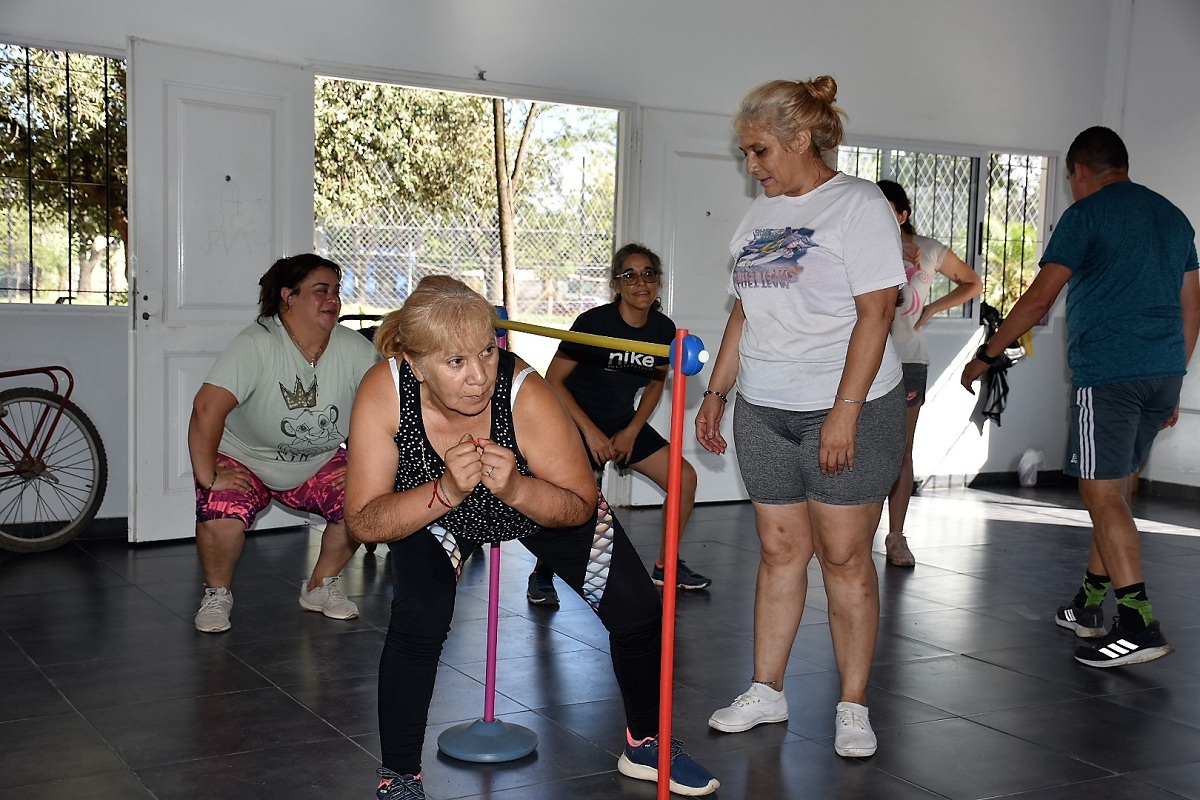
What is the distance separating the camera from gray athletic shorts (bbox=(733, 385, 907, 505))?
2.86 m

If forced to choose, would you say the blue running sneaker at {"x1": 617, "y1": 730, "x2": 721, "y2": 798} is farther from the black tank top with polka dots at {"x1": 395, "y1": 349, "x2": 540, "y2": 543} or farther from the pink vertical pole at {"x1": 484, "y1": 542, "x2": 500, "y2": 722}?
A: the black tank top with polka dots at {"x1": 395, "y1": 349, "x2": 540, "y2": 543}

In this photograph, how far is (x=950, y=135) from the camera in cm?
766

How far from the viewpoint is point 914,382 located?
498 cm

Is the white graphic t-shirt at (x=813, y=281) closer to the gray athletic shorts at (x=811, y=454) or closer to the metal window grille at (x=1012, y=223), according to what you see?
the gray athletic shorts at (x=811, y=454)

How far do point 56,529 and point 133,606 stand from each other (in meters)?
1.50

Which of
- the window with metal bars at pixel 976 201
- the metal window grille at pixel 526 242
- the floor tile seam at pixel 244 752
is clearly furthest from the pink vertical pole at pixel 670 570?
the metal window grille at pixel 526 242

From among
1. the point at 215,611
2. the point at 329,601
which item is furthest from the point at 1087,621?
the point at 215,611

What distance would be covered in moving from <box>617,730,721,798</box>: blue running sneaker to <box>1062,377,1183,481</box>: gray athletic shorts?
5.75 feet

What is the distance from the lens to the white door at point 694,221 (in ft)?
21.9

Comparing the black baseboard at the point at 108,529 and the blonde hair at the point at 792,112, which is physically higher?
the blonde hair at the point at 792,112

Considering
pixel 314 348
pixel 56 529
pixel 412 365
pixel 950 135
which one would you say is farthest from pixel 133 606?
pixel 950 135

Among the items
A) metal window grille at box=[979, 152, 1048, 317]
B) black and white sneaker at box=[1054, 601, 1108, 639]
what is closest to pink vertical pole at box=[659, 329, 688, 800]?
black and white sneaker at box=[1054, 601, 1108, 639]

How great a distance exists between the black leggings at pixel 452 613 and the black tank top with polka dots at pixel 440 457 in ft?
0.34

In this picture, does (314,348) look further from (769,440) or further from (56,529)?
(56,529)
